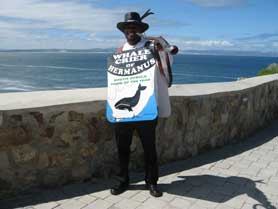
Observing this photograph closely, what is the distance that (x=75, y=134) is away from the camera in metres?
3.59

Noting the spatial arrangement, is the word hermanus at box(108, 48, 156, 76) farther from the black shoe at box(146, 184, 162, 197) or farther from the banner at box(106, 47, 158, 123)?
the black shoe at box(146, 184, 162, 197)

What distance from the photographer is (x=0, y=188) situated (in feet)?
10.6

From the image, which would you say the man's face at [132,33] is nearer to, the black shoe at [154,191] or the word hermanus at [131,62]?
the word hermanus at [131,62]

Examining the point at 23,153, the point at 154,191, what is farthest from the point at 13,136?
the point at 154,191

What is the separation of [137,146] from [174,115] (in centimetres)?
63

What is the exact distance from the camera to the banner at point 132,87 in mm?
3223

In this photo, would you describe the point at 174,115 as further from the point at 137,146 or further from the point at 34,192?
the point at 34,192

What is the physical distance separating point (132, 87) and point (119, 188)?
1001 mm

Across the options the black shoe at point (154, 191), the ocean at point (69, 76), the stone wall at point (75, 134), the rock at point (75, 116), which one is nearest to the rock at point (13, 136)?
the stone wall at point (75, 134)

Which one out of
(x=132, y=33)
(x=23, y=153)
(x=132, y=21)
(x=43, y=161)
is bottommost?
(x=43, y=161)

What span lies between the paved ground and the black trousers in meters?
0.19

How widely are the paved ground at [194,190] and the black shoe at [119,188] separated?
0.05 metres

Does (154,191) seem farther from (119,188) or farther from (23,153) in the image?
(23,153)

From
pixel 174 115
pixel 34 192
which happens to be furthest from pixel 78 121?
pixel 174 115
